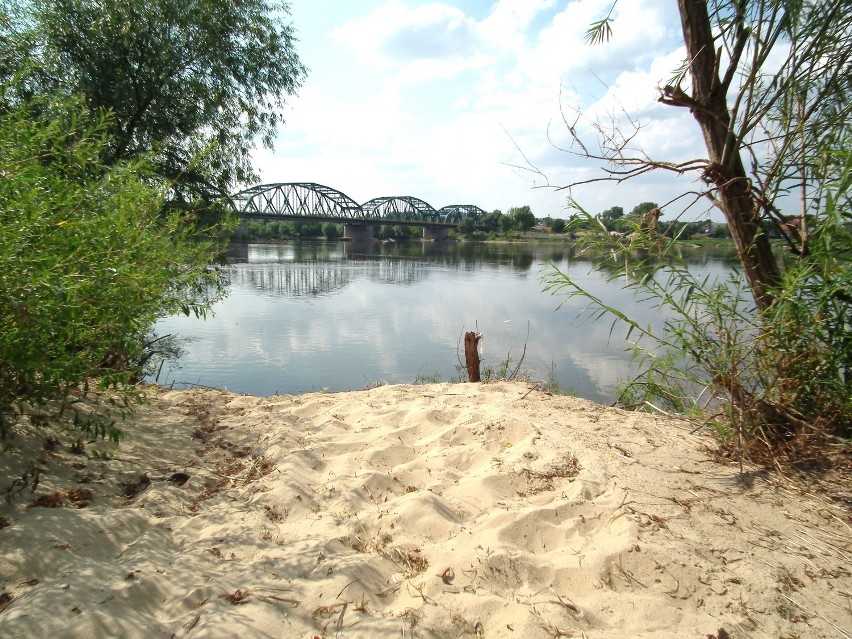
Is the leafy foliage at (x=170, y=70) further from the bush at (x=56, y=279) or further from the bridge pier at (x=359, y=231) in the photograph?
the bridge pier at (x=359, y=231)

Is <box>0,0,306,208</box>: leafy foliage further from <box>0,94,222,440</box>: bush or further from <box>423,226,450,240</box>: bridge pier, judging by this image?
<box>423,226,450,240</box>: bridge pier

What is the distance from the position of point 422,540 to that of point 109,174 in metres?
2.76

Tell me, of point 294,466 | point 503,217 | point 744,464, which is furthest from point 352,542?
point 503,217

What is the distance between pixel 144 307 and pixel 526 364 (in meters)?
7.00

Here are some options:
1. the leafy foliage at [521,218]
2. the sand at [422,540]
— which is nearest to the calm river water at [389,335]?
the sand at [422,540]

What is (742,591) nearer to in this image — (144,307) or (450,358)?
(144,307)

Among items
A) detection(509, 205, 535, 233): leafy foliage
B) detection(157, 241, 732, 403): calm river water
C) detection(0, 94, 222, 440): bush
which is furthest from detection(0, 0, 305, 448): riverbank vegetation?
detection(509, 205, 535, 233): leafy foliage

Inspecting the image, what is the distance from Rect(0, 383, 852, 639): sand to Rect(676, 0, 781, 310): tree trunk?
1069 mm

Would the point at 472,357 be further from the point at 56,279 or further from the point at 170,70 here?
the point at 170,70

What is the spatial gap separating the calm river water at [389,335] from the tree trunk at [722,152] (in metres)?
0.20

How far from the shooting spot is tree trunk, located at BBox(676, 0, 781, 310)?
272 cm

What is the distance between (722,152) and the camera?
9.11 feet

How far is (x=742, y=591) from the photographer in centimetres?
180

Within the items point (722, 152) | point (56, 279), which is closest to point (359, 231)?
point (722, 152)
